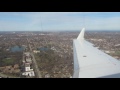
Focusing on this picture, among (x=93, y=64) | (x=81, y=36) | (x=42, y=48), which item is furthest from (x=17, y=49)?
(x=93, y=64)

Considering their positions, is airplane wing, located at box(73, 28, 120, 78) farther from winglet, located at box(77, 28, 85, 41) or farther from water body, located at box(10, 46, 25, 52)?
water body, located at box(10, 46, 25, 52)

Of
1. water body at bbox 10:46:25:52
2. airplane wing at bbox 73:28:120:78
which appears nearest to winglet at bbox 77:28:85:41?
airplane wing at bbox 73:28:120:78

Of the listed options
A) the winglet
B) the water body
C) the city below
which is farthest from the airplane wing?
the water body

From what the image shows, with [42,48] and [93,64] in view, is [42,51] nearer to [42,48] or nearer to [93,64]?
[42,48]

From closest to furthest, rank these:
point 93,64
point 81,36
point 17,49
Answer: point 93,64 → point 17,49 → point 81,36

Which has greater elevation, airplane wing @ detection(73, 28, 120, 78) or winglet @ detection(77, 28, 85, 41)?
winglet @ detection(77, 28, 85, 41)

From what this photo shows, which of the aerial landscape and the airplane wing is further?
the aerial landscape

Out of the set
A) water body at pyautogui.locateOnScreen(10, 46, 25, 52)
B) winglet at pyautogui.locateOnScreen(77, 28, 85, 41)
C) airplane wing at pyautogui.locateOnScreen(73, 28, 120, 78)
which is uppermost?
winglet at pyautogui.locateOnScreen(77, 28, 85, 41)
